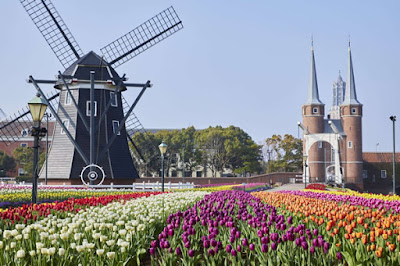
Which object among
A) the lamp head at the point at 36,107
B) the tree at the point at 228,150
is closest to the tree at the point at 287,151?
the tree at the point at 228,150

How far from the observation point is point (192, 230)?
19.8ft

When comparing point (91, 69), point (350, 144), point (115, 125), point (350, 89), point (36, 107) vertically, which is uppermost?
point (350, 89)

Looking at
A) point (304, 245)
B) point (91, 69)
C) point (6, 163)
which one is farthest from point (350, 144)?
point (304, 245)

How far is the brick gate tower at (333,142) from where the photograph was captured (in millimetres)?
68125

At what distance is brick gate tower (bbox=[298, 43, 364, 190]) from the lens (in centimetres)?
6812

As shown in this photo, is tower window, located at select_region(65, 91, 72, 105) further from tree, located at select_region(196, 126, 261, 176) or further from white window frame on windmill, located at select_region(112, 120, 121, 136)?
tree, located at select_region(196, 126, 261, 176)

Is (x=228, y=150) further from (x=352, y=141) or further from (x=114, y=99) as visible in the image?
(x=114, y=99)

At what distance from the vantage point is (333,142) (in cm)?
6700

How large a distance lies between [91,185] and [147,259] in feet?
60.9

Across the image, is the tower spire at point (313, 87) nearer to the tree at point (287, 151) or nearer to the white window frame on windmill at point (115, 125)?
the tree at point (287, 151)

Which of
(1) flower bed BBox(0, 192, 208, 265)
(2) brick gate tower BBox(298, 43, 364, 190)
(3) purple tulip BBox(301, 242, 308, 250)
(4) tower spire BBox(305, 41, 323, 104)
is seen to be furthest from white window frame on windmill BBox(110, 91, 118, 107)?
(4) tower spire BBox(305, 41, 323, 104)

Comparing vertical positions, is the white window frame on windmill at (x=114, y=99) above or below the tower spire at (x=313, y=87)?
below

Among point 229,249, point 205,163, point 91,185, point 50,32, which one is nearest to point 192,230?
point 229,249

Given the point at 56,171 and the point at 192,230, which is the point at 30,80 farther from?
the point at 192,230
